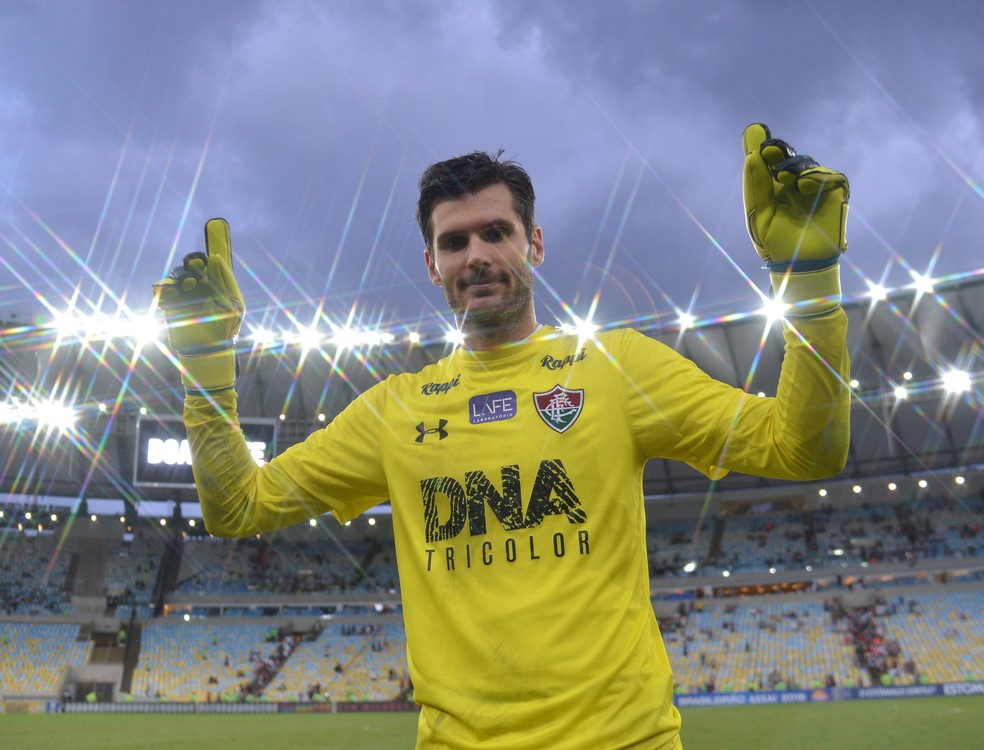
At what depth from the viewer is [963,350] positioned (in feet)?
99.7

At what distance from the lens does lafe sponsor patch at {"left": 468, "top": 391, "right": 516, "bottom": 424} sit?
2.48 m

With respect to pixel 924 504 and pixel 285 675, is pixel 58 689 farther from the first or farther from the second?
pixel 924 504

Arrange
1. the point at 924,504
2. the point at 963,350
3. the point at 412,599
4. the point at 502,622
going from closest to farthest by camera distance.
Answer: the point at 502,622 → the point at 412,599 → the point at 963,350 → the point at 924,504

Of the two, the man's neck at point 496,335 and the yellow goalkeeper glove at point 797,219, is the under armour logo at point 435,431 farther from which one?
the yellow goalkeeper glove at point 797,219

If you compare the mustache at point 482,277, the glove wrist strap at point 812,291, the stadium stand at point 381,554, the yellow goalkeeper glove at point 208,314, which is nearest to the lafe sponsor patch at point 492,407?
the mustache at point 482,277

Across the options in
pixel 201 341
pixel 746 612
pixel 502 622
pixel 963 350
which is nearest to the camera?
pixel 502 622

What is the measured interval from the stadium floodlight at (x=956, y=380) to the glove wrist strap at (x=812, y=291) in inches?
1356

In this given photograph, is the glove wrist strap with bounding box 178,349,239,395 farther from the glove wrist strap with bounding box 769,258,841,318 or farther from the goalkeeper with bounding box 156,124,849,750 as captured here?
the glove wrist strap with bounding box 769,258,841,318

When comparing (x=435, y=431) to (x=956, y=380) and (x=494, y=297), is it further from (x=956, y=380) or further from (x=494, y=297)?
(x=956, y=380)

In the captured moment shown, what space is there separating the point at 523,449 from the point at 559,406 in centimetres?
18

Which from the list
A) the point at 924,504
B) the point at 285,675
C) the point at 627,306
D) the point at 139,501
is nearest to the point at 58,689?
the point at 285,675

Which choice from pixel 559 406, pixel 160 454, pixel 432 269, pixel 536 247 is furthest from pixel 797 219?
pixel 160 454

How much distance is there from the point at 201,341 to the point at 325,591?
40.0 metres

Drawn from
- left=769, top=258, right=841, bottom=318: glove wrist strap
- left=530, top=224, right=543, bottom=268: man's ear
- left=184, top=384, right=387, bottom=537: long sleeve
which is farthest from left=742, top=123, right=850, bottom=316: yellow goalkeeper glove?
left=184, top=384, right=387, bottom=537: long sleeve
